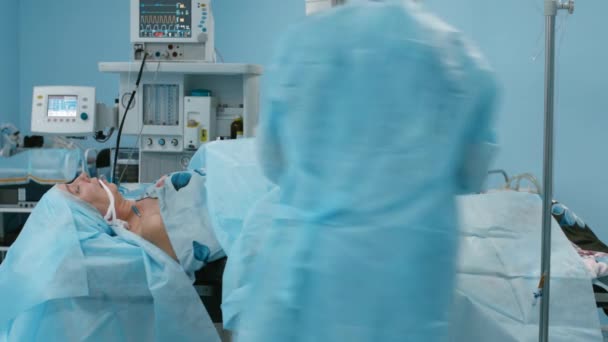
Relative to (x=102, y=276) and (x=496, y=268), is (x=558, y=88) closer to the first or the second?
(x=496, y=268)

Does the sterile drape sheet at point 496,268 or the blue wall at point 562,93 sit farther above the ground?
the blue wall at point 562,93

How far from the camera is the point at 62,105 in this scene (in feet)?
10.6

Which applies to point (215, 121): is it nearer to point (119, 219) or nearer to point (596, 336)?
point (119, 219)

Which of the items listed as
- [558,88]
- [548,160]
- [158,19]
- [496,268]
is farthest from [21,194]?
[558,88]

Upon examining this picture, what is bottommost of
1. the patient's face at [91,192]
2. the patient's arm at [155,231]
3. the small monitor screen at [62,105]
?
the patient's arm at [155,231]

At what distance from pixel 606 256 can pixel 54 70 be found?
439cm

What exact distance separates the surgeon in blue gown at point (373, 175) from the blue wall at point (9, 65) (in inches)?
167

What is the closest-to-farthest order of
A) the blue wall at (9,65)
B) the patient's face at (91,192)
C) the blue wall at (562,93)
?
the patient's face at (91,192), the blue wall at (562,93), the blue wall at (9,65)

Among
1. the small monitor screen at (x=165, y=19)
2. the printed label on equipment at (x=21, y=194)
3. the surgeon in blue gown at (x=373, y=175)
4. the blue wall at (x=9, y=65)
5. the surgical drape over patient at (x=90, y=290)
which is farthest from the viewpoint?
the blue wall at (x=9, y=65)

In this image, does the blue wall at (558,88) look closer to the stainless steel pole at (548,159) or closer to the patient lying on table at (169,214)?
the stainless steel pole at (548,159)

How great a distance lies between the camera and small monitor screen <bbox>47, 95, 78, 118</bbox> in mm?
3215

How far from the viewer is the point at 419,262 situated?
4.32 ft

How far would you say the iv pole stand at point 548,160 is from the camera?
5.76 ft

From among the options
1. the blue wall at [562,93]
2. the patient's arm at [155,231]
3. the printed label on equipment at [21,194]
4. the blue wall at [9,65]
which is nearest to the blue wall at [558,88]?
the blue wall at [562,93]
